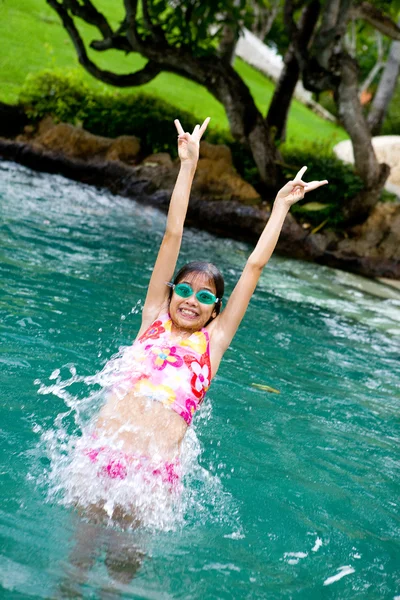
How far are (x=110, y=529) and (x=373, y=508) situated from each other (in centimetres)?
187

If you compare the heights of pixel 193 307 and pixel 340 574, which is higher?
pixel 193 307

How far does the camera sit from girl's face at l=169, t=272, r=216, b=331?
4.61 m

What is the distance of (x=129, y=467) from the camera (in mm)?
3971

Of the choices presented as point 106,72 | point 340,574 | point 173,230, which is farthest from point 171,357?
point 106,72

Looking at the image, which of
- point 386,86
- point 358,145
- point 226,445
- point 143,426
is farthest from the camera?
point 386,86

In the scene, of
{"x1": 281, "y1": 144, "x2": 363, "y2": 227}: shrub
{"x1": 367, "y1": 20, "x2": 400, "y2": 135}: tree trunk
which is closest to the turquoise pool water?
{"x1": 281, "y1": 144, "x2": 363, "y2": 227}: shrub

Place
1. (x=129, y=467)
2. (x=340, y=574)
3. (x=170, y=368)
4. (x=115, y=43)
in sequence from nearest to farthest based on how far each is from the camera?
(x=340, y=574), (x=129, y=467), (x=170, y=368), (x=115, y=43)

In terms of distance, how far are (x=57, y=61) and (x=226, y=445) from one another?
18848mm

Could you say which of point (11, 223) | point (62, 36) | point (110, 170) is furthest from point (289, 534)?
point (62, 36)

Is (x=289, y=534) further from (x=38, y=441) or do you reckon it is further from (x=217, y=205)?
(x=217, y=205)

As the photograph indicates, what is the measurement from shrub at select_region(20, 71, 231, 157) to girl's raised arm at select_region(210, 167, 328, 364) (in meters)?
12.3

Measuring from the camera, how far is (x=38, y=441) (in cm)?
456

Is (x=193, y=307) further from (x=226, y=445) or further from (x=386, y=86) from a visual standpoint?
(x=386, y=86)

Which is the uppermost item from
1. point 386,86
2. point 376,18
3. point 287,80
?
point 386,86
